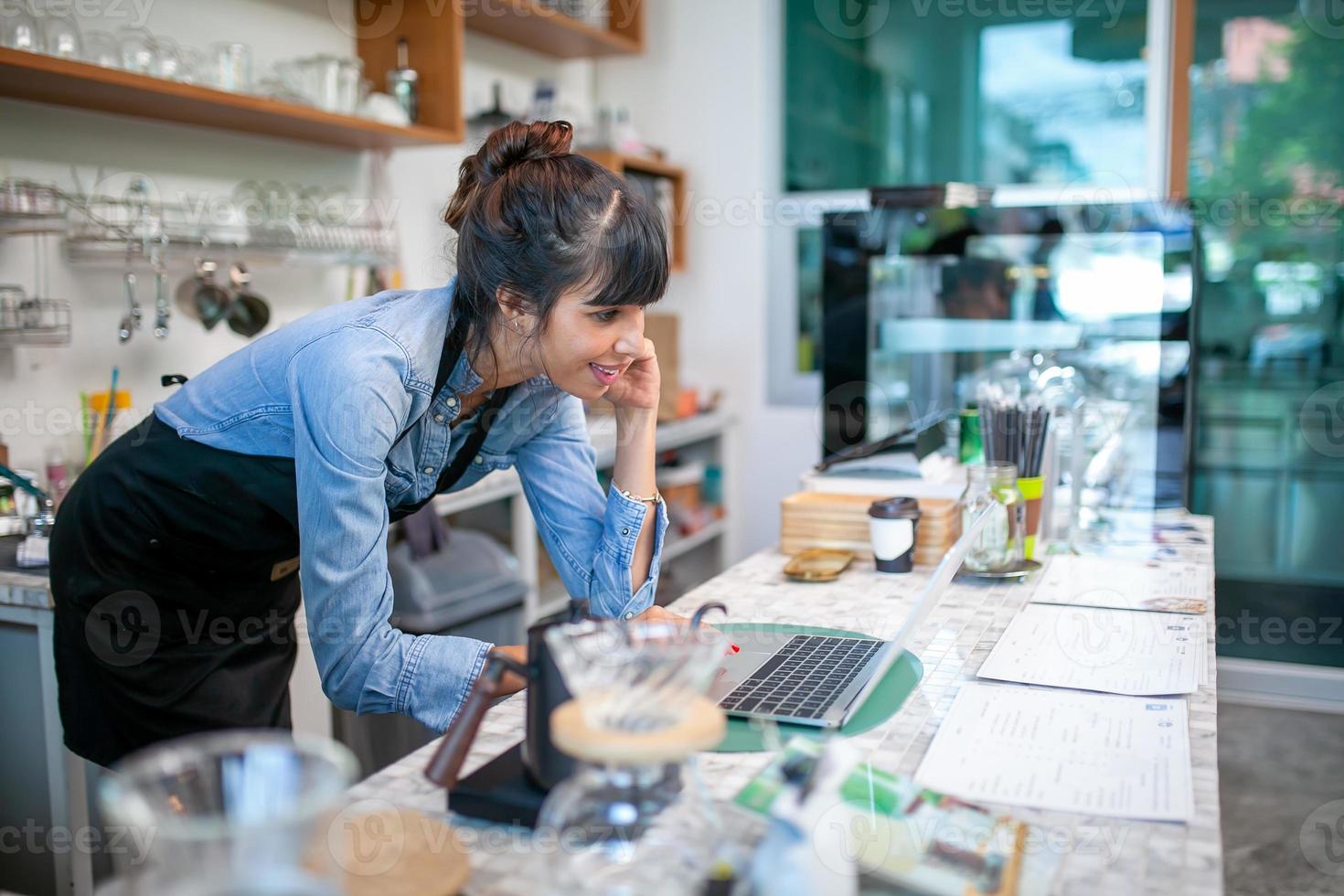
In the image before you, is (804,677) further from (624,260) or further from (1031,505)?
(1031,505)

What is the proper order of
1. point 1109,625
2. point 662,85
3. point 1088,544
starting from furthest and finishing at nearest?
point 662,85 < point 1088,544 < point 1109,625

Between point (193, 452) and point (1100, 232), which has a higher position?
point (1100, 232)

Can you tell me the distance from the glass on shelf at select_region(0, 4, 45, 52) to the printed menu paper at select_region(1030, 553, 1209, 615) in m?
2.00

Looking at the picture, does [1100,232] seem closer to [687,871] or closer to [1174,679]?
[1174,679]

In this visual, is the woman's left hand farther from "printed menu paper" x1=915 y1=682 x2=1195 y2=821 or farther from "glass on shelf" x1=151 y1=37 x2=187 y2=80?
"glass on shelf" x1=151 y1=37 x2=187 y2=80

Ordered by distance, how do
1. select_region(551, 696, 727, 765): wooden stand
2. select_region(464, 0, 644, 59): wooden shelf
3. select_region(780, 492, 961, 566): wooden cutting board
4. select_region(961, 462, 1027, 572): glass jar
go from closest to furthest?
select_region(551, 696, 727, 765): wooden stand → select_region(961, 462, 1027, 572): glass jar → select_region(780, 492, 961, 566): wooden cutting board → select_region(464, 0, 644, 59): wooden shelf

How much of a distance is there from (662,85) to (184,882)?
4089 millimetres

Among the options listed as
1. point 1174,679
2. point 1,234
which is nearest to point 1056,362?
point 1174,679

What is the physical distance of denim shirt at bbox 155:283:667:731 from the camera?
4.03ft

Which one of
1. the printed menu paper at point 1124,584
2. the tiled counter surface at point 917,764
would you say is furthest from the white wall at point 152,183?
the printed menu paper at point 1124,584

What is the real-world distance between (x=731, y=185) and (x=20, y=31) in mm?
2691

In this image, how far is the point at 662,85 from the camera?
4406mm

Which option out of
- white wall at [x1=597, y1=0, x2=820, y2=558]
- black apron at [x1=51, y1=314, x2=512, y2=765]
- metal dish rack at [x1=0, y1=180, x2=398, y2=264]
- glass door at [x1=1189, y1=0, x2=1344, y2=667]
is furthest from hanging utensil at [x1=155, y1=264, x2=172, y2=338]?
glass door at [x1=1189, y1=0, x2=1344, y2=667]

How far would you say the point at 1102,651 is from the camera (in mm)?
1513
